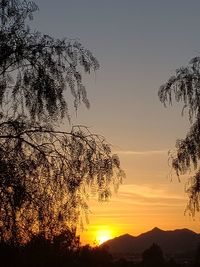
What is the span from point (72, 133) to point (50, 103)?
→ 70cm

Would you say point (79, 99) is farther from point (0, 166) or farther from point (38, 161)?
point (0, 166)

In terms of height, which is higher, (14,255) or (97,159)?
(97,159)

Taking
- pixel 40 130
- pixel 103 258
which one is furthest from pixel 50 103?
pixel 103 258

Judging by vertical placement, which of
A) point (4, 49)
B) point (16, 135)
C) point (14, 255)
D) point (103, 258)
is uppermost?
point (4, 49)

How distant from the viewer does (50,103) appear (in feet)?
33.8

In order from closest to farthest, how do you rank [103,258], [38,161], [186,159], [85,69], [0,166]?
[0,166], [38,161], [85,69], [186,159], [103,258]

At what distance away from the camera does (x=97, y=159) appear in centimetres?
1046

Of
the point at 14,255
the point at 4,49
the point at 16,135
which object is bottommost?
the point at 14,255

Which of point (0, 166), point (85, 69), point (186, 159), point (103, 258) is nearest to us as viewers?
point (0, 166)

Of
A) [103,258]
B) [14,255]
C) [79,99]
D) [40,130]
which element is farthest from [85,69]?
[103,258]

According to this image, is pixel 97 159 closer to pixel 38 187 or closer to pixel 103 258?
pixel 38 187

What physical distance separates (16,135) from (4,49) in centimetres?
157

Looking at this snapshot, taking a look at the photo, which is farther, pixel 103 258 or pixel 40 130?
pixel 103 258

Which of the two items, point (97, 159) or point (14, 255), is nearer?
point (14, 255)
